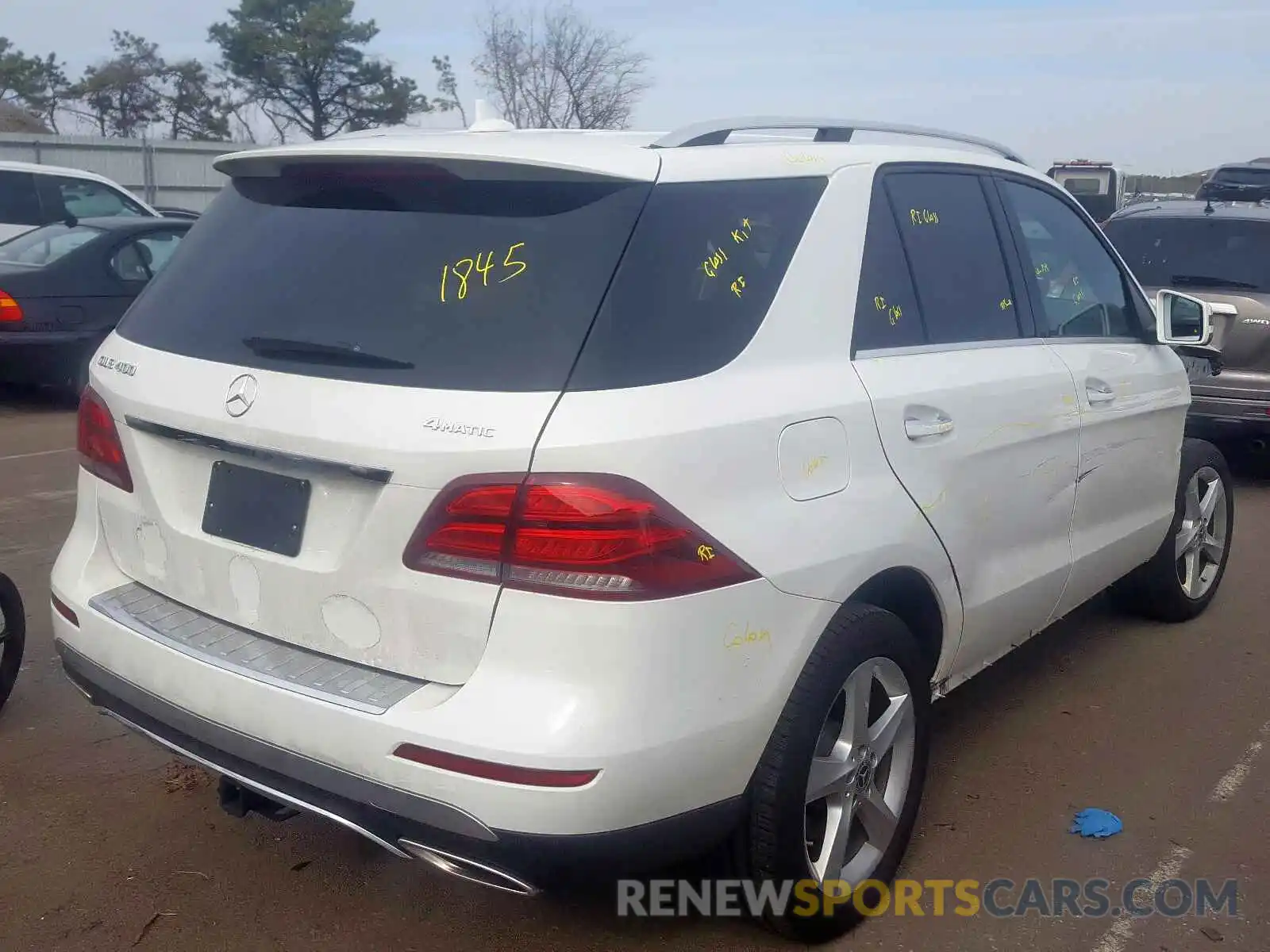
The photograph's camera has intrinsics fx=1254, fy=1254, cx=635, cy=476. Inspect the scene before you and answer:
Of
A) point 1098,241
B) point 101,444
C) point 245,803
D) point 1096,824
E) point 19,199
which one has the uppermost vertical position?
point 1098,241

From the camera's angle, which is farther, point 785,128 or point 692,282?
point 785,128

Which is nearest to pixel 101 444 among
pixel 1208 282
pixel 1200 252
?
pixel 1208 282

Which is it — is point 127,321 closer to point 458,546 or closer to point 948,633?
point 458,546

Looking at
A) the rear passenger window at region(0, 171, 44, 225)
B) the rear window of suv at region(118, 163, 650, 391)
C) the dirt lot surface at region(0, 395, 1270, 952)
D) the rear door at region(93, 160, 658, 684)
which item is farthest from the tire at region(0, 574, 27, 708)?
the rear passenger window at region(0, 171, 44, 225)

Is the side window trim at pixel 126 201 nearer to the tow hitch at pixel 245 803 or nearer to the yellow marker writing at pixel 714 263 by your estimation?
the tow hitch at pixel 245 803

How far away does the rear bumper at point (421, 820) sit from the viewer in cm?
230

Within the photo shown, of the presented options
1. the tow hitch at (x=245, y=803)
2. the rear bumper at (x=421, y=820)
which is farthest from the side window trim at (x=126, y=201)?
the rear bumper at (x=421, y=820)

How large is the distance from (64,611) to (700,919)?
1.67 metres

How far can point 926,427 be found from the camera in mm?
A: 3027

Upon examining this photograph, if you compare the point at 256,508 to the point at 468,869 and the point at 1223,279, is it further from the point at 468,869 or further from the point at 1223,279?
the point at 1223,279

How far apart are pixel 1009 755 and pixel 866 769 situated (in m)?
1.18

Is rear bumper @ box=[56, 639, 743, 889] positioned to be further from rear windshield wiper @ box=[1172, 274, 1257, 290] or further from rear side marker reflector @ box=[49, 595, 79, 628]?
rear windshield wiper @ box=[1172, 274, 1257, 290]

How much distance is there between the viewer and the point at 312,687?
8.00ft

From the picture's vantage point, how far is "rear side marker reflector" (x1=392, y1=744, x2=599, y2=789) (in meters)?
2.24
